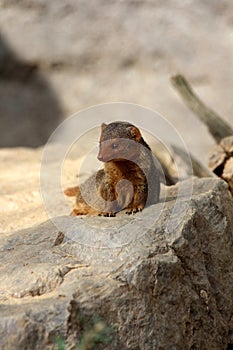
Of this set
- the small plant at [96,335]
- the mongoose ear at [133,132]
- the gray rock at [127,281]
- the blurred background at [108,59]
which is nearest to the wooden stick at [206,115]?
the blurred background at [108,59]

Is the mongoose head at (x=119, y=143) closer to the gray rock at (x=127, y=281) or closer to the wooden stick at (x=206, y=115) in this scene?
the gray rock at (x=127, y=281)

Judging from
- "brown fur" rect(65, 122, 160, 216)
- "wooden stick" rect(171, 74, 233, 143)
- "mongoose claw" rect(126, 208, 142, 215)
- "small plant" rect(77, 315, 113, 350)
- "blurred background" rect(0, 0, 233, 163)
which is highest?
"blurred background" rect(0, 0, 233, 163)

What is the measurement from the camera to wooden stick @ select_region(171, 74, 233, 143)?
208 inches

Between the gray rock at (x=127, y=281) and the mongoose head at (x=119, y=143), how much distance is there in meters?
0.29

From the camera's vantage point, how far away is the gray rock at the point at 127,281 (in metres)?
2.53

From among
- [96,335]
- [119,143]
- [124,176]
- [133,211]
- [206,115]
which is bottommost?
[96,335]

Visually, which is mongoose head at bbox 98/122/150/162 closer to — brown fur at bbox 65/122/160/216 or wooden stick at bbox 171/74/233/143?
brown fur at bbox 65/122/160/216

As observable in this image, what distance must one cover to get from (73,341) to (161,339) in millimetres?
443

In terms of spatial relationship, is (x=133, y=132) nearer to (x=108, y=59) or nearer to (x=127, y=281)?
(x=127, y=281)

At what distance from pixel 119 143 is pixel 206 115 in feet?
7.07

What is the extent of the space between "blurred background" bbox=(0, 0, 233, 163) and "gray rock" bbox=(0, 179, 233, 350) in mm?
3266

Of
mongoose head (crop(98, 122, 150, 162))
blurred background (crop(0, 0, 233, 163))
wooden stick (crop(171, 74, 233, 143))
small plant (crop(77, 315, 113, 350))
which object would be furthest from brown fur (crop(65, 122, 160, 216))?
blurred background (crop(0, 0, 233, 163))

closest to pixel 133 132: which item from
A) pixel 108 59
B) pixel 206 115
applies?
pixel 206 115

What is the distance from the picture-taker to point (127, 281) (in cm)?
278
